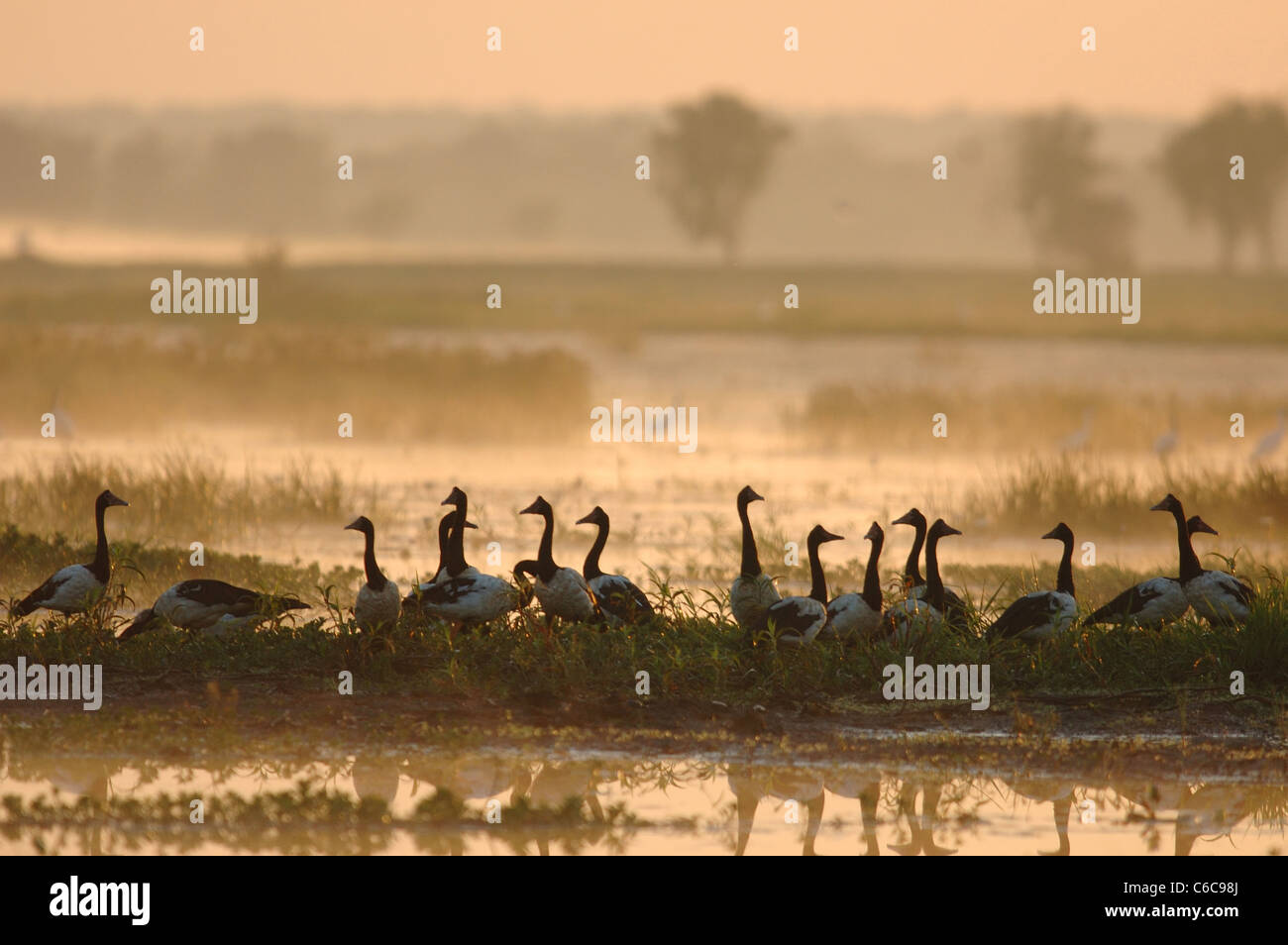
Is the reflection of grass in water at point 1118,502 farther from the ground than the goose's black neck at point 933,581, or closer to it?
farther from the ground

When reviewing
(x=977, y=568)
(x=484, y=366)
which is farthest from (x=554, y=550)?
(x=484, y=366)

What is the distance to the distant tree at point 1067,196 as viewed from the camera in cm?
10225

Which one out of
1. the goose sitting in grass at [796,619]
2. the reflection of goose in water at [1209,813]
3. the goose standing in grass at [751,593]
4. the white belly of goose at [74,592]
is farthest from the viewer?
the white belly of goose at [74,592]

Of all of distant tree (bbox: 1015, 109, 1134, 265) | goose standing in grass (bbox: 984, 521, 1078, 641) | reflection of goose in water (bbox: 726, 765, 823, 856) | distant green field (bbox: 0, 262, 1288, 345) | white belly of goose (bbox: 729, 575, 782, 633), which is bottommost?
reflection of goose in water (bbox: 726, 765, 823, 856)

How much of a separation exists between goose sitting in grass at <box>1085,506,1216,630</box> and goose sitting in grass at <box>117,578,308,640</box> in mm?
5888

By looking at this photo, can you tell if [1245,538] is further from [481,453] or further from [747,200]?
[747,200]

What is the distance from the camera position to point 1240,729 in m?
11.5

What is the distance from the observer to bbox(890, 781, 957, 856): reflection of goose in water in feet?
30.0

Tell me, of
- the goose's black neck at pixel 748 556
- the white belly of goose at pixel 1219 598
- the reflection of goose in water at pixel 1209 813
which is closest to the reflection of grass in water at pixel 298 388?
the goose's black neck at pixel 748 556

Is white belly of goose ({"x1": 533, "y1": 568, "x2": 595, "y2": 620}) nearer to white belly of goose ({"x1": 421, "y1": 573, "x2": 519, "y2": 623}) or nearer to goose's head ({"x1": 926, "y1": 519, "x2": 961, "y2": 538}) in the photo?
white belly of goose ({"x1": 421, "y1": 573, "x2": 519, "y2": 623})

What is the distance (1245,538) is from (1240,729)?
9.03m

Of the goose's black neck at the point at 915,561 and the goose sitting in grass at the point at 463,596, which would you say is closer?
the goose sitting in grass at the point at 463,596

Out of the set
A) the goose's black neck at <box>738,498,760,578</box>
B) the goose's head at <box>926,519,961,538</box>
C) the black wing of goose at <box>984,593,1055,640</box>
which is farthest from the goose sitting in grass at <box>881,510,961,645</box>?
the goose's black neck at <box>738,498,760,578</box>

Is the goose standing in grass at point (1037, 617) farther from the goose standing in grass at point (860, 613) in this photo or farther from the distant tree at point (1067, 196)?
the distant tree at point (1067, 196)
